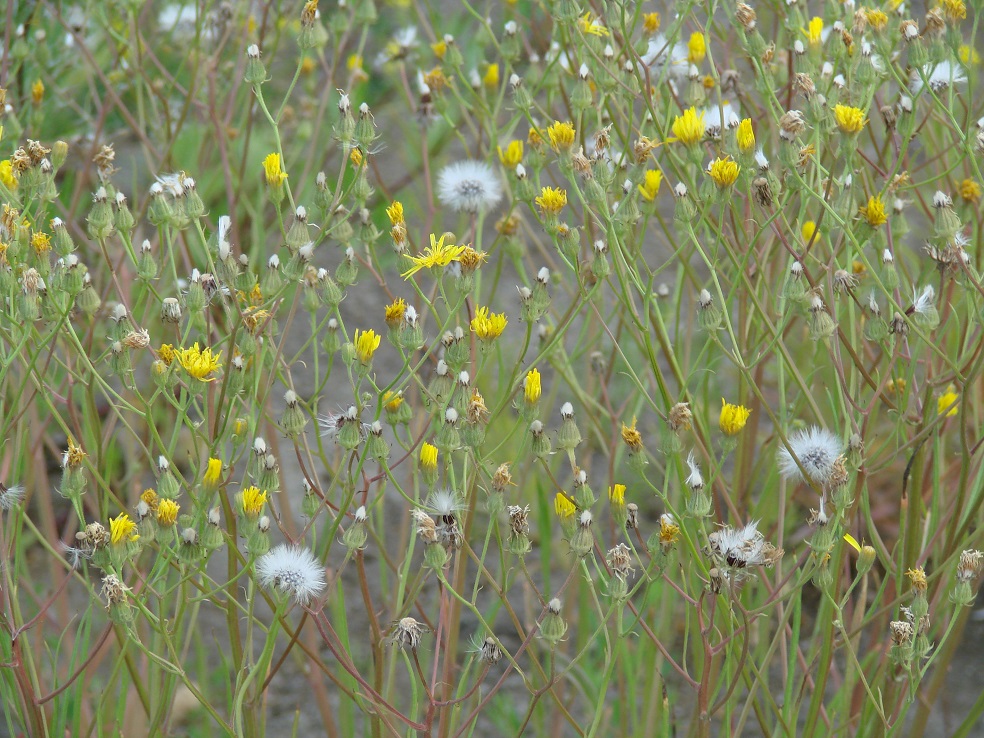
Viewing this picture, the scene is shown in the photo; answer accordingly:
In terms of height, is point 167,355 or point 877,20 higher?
point 877,20

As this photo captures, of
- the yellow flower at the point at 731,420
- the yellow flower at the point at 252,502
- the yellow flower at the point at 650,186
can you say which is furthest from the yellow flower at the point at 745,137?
the yellow flower at the point at 252,502

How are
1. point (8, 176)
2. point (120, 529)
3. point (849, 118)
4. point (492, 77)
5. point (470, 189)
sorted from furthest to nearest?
point (492, 77) → point (470, 189) → point (8, 176) → point (849, 118) → point (120, 529)

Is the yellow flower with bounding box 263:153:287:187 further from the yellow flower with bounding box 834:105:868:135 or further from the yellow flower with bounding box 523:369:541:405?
the yellow flower with bounding box 834:105:868:135

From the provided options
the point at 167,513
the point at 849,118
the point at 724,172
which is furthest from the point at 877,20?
the point at 167,513

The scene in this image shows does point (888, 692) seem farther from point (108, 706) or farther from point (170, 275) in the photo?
point (170, 275)

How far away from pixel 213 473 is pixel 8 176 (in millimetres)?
479

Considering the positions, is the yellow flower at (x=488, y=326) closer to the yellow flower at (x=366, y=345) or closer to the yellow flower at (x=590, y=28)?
the yellow flower at (x=366, y=345)

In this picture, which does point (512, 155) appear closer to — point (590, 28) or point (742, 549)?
point (590, 28)

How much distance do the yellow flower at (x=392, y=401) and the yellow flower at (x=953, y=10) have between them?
77cm

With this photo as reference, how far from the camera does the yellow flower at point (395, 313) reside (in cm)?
117

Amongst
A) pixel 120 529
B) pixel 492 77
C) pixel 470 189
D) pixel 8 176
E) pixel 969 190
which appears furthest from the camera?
pixel 492 77

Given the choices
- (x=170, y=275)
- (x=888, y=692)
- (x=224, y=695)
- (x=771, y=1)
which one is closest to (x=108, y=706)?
(x=224, y=695)

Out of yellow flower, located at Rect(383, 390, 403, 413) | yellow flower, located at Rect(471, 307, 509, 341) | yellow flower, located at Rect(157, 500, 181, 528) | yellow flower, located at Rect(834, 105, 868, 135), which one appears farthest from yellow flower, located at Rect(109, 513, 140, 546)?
yellow flower, located at Rect(834, 105, 868, 135)

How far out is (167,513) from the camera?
1.08m
